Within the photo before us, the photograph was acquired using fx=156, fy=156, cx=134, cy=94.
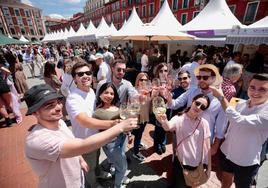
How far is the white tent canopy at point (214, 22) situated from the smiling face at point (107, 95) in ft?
20.3

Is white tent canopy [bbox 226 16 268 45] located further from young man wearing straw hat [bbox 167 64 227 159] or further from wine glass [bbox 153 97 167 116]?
wine glass [bbox 153 97 167 116]

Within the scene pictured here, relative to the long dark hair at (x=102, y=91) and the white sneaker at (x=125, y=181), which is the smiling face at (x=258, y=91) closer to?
the long dark hair at (x=102, y=91)

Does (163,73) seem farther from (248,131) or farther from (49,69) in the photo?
(49,69)

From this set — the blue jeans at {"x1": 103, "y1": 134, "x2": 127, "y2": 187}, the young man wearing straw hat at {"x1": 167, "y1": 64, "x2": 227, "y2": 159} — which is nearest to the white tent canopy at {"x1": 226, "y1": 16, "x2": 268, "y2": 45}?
the young man wearing straw hat at {"x1": 167, "y1": 64, "x2": 227, "y2": 159}

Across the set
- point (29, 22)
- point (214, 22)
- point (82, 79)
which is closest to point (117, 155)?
point (82, 79)

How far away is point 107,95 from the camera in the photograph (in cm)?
226

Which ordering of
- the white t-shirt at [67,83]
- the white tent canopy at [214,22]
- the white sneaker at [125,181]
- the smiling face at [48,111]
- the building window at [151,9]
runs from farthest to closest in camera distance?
1. the building window at [151,9]
2. the white tent canopy at [214,22]
3. the white t-shirt at [67,83]
4. the white sneaker at [125,181]
5. the smiling face at [48,111]

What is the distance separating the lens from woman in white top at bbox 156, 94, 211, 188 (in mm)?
1982

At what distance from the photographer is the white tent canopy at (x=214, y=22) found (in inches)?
256

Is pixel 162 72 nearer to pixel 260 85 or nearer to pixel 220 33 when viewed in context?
pixel 260 85

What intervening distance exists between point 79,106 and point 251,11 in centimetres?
2737

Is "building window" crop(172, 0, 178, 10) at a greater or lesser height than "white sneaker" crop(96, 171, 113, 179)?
greater

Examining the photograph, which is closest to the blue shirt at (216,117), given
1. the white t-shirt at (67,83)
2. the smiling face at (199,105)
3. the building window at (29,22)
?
the smiling face at (199,105)

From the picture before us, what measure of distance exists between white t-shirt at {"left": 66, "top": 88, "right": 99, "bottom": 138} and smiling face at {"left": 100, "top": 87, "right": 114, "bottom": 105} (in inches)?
7.7
